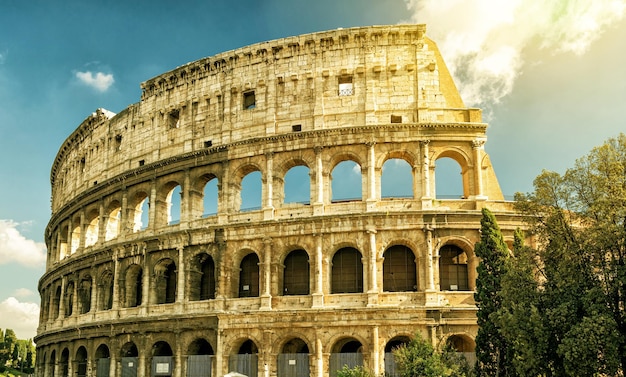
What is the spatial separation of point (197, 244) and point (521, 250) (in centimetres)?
1543

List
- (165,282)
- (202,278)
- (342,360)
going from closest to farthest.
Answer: (342,360), (202,278), (165,282)

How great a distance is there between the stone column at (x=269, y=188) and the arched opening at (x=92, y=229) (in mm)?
13005

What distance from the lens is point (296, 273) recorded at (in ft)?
93.2

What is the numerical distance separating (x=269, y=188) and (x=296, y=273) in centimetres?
405

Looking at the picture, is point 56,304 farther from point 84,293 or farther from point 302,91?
point 302,91

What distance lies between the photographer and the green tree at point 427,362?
70.4 ft

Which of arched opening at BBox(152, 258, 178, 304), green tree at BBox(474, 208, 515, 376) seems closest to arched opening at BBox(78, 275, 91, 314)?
arched opening at BBox(152, 258, 178, 304)

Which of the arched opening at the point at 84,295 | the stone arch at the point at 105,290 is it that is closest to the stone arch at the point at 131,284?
Answer: the stone arch at the point at 105,290

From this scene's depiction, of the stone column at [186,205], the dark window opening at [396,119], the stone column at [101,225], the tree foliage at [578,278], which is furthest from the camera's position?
the stone column at [101,225]

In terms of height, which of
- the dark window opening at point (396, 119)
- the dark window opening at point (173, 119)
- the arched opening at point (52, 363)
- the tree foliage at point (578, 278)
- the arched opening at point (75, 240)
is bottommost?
the arched opening at point (52, 363)

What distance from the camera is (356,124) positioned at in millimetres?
28516

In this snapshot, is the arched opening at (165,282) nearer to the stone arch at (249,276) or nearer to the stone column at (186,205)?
the stone column at (186,205)

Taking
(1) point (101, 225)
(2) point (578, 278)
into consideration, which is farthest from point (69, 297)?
(2) point (578, 278)

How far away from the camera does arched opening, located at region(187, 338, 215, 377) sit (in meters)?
28.0
